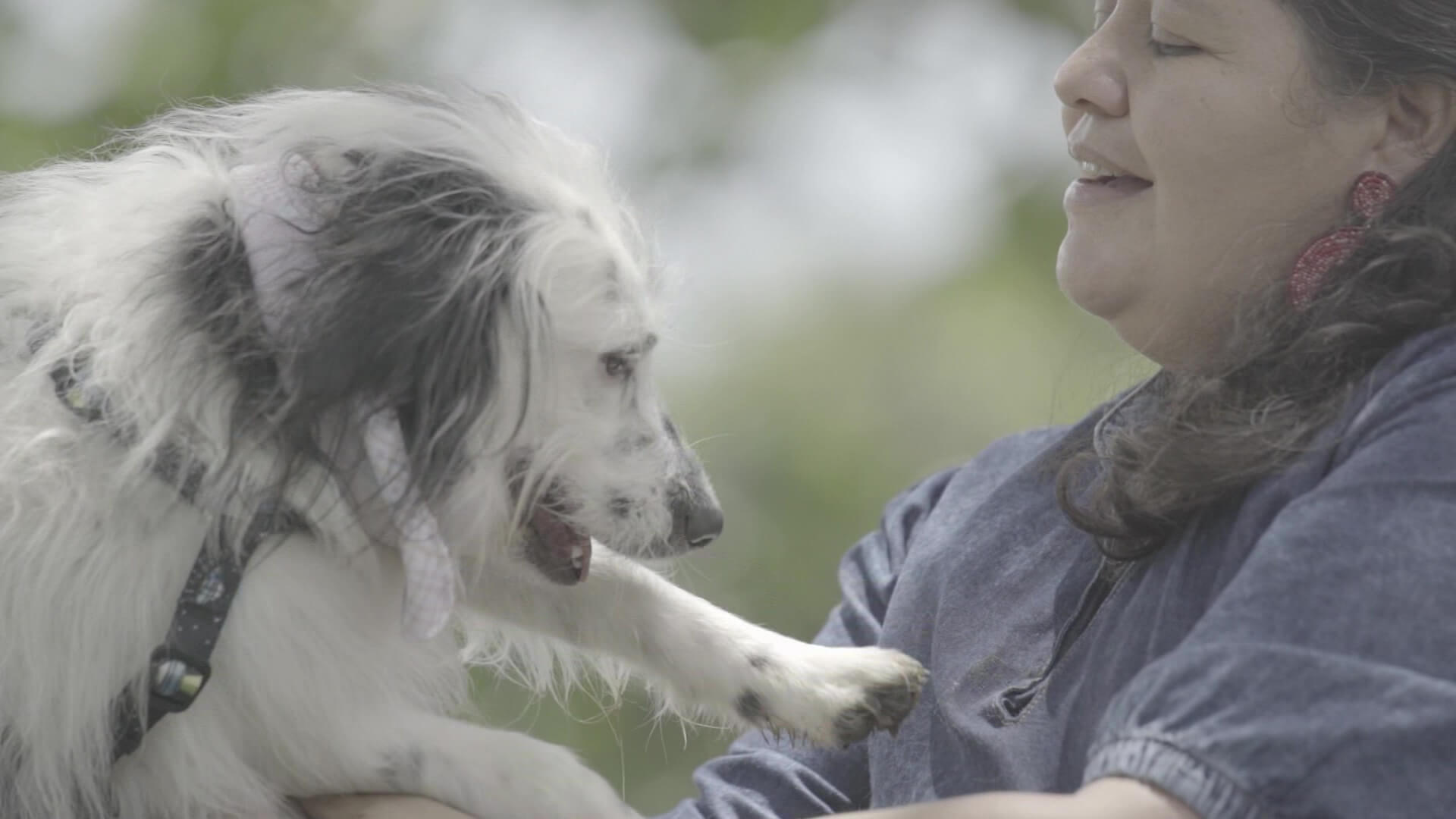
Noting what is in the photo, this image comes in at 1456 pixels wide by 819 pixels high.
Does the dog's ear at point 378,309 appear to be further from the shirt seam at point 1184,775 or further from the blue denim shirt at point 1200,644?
the shirt seam at point 1184,775

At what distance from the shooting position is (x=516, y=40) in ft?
12.8

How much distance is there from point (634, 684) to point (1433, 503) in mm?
1214

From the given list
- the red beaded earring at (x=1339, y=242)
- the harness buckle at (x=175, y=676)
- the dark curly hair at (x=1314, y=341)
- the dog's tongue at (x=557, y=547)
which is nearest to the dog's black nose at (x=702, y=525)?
the dog's tongue at (x=557, y=547)

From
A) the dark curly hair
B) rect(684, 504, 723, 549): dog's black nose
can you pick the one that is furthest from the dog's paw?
the dark curly hair

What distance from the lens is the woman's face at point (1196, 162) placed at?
1.49 meters

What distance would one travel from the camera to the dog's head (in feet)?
4.75

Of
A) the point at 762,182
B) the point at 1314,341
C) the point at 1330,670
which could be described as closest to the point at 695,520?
the point at 1314,341

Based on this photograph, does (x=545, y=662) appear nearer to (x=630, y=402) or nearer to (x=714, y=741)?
(x=630, y=402)

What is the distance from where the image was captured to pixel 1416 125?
150 centimetres

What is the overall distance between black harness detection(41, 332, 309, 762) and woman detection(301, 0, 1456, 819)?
611 mm

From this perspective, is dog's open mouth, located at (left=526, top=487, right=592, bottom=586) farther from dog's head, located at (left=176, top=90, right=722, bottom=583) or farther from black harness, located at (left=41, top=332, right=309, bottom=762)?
black harness, located at (left=41, top=332, right=309, bottom=762)

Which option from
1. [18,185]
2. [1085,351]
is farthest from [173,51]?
[1085,351]

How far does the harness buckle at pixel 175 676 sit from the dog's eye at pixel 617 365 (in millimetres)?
505

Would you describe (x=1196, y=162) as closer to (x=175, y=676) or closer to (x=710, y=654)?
(x=710, y=654)
